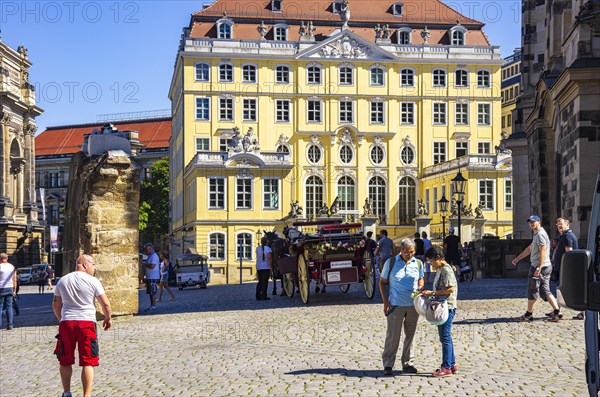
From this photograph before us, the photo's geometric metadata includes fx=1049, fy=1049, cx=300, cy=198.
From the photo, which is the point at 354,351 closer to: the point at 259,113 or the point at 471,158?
the point at 471,158

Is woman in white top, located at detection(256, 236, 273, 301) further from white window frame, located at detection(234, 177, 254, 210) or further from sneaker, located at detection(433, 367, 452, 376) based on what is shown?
white window frame, located at detection(234, 177, 254, 210)

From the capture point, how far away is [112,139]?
21.4 m

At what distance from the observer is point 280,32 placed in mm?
77188

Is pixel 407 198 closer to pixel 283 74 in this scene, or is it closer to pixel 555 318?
pixel 283 74

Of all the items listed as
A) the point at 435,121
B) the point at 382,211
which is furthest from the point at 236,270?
the point at 435,121

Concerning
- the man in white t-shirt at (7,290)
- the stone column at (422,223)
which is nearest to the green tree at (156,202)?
the stone column at (422,223)

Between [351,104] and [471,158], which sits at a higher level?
[351,104]

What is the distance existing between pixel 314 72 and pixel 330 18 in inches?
217

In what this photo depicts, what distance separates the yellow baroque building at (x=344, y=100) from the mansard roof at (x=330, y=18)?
0.11m

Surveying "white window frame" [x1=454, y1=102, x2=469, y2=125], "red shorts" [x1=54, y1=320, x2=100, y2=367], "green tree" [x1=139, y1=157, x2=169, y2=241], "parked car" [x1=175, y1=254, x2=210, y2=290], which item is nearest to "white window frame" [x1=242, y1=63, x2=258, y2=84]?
"white window frame" [x1=454, y1=102, x2=469, y2=125]

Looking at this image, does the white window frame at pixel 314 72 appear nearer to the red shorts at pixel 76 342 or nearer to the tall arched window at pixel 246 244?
the tall arched window at pixel 246 244

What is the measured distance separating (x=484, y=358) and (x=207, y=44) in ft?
208

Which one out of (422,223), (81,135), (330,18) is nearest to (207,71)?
(330,18)

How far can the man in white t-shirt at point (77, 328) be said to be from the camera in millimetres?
10602
